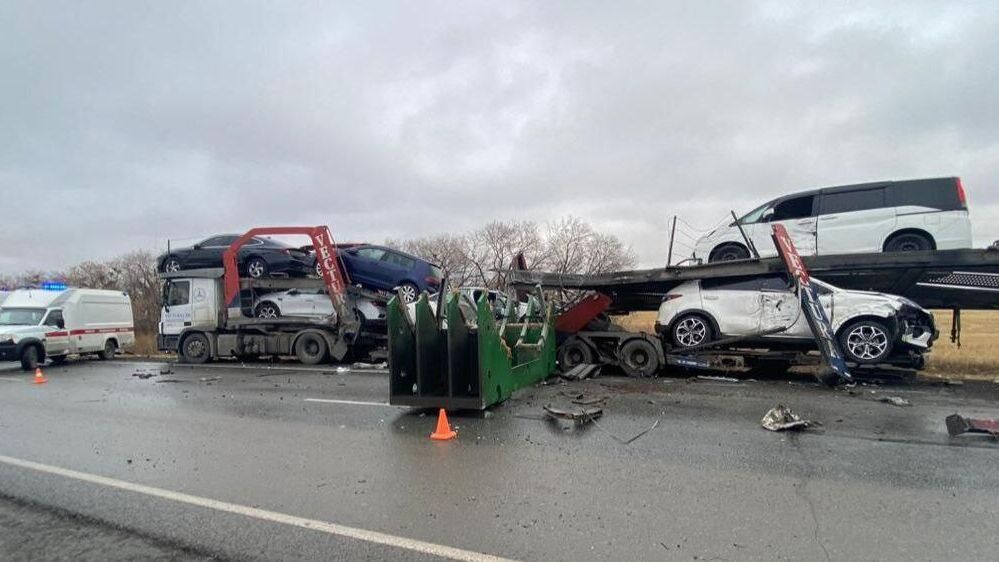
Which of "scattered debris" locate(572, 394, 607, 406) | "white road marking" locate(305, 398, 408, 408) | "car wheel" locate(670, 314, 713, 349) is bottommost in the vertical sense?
"scattered debris" locate(572, 394, 607, 406)

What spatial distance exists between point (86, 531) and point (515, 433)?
4.10 meters

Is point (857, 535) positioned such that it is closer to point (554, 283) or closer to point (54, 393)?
point (554, 283)

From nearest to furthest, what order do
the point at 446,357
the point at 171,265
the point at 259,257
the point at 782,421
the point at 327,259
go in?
the point at 782,421 → the point at 446,357 → the point at 327,259 → the point at 259,257 → the point at 171,265

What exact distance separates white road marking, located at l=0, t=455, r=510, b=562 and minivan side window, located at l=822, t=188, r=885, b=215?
10851mm

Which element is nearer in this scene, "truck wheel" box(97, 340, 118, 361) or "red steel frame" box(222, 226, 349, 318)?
"red steel frame" box(222, 226, 349, 318)

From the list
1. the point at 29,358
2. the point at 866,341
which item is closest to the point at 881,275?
the point at 866,341

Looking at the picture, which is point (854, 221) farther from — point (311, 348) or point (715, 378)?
point (311, 348)

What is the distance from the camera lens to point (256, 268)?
16391 mm

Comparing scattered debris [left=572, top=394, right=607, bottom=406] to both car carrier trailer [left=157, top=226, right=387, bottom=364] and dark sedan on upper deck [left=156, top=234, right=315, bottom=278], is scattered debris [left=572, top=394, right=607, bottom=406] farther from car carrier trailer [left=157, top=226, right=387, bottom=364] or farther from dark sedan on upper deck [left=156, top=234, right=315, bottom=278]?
dark sedan on upper deck [left=156, top=234, right=315, bottom=278]

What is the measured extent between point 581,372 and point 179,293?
12.6 m

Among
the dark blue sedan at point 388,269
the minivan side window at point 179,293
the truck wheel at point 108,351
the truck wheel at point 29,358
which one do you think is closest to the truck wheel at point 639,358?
the dark blue sedan at point 388,269

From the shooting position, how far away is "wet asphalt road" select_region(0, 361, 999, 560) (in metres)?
3.66

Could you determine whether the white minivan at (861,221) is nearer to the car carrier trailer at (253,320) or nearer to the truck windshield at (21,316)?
the car carrier trailer at (253,320)

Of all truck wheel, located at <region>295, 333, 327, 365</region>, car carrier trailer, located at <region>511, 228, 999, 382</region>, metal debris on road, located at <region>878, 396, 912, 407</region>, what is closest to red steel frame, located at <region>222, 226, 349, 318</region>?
truck wheel, located at <region>295, 333, 327, 365</region>
